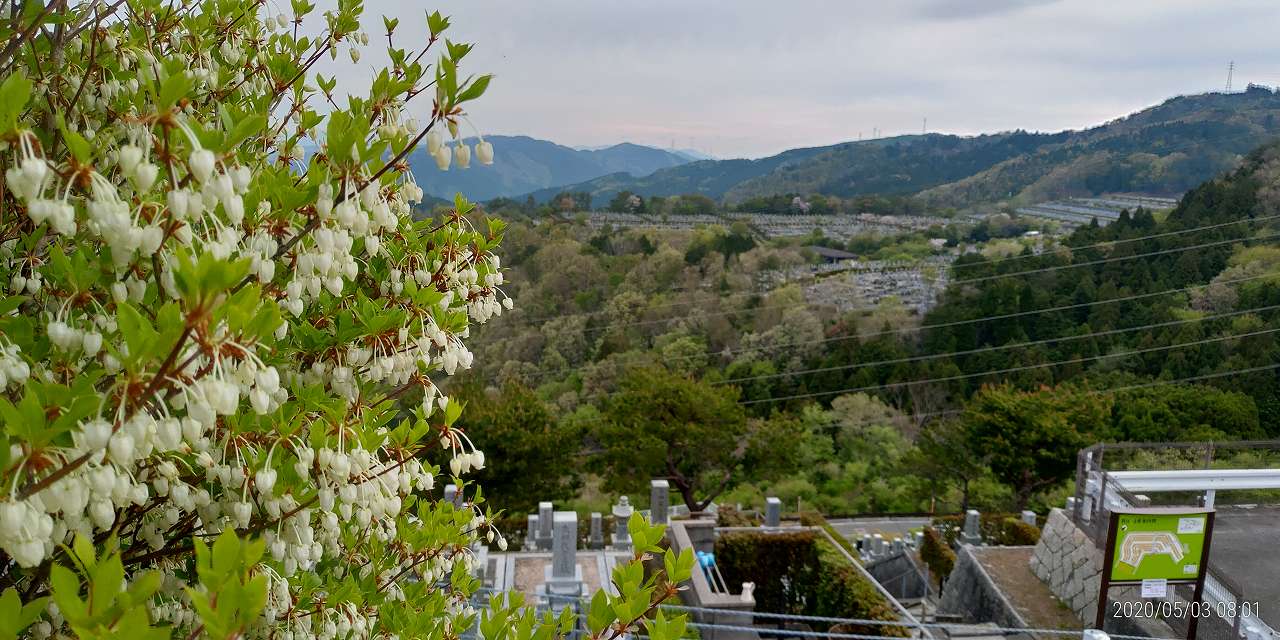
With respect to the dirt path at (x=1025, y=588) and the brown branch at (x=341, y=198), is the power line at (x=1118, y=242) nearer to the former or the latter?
the dirt path at (x=1025, y=588)

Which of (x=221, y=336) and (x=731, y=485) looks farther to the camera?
(x=731, y=485)

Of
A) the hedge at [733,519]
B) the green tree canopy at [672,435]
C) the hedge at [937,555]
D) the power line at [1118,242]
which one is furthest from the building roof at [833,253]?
the hedge at [733,519]

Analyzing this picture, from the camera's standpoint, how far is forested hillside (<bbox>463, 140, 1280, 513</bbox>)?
1973 centimetres

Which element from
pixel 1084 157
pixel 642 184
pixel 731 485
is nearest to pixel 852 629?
pixel 731 485

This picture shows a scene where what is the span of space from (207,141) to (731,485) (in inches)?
818

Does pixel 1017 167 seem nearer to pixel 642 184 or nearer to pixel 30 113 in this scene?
pixel 642 184

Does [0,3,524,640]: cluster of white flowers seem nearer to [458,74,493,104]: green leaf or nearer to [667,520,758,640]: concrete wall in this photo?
[458,74,493,104]: green leaf

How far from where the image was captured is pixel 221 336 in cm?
147

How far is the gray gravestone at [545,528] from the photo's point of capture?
43.5 feet

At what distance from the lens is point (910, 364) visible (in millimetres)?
29766

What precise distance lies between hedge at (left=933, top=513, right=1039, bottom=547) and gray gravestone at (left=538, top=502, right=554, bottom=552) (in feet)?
27.8

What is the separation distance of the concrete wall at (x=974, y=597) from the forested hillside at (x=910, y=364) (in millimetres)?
8293

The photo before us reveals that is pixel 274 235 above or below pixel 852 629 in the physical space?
above

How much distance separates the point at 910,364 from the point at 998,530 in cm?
1490
